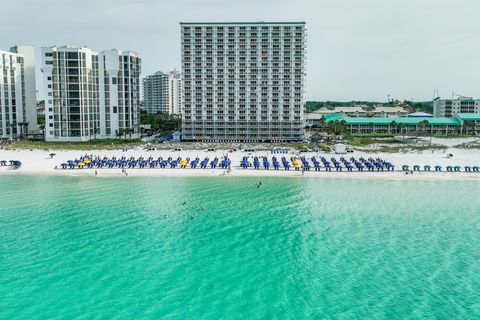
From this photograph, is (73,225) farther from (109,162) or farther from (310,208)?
(109,162)

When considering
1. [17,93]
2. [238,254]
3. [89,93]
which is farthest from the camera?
[17,93]

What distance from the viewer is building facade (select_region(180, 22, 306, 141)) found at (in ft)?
362

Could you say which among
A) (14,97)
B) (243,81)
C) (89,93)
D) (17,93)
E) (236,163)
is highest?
(243,81)

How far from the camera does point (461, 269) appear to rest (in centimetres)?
3072

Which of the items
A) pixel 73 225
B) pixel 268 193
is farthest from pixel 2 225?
pixel 268 193

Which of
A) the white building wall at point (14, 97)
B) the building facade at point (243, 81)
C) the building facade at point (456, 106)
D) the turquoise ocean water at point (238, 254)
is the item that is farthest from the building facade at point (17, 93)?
the building facade at point (456, 106)

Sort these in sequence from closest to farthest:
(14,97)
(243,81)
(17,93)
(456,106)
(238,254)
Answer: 1. (238,254)
2. (243,81)
3. (14,97)
4. (17,93)
5. (456,106)

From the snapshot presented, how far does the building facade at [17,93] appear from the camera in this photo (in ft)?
370

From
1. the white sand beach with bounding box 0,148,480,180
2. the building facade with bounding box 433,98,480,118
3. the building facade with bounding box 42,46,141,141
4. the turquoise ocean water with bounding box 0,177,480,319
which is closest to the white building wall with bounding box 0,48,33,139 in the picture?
the building facade with bounding box 42,46,141,141

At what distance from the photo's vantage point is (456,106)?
178250 millimetres

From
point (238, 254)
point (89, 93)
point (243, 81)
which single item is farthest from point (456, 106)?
point (238, 254)

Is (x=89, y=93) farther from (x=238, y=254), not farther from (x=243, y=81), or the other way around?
(x=238, y=254)

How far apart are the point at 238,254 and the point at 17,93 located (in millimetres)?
106284

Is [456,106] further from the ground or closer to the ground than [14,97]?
further from the ground
